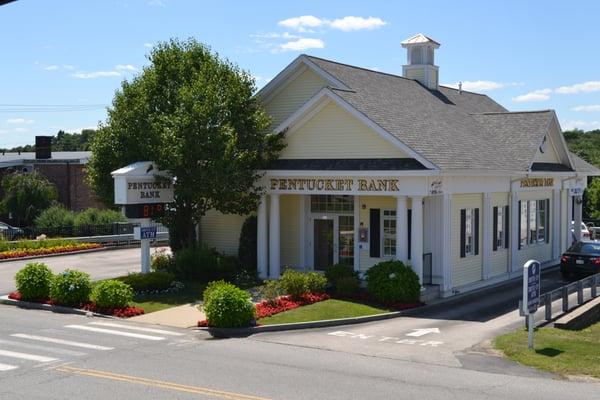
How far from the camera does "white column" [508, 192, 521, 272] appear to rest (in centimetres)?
2845

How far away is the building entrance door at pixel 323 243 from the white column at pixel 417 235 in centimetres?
444

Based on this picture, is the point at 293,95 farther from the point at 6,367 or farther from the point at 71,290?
the point at 6,367

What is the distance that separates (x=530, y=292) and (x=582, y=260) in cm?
1207

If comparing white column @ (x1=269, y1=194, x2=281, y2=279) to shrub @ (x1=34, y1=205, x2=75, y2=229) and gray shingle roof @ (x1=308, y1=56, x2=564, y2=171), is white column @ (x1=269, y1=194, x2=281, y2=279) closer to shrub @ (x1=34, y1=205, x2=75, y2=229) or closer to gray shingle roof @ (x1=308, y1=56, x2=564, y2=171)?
gray shingle roof @ (x1=308, y1=56, x2=564, y2=171)

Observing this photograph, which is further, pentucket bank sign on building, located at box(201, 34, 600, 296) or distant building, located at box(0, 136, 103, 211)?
distant building, located at box(0, 136, 103, 211)

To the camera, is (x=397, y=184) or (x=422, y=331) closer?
(x=422, y=331)

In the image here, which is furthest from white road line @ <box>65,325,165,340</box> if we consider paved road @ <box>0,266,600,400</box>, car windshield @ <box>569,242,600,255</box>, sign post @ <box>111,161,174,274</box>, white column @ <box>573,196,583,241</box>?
white column @ <box>573,196,583,241</box>

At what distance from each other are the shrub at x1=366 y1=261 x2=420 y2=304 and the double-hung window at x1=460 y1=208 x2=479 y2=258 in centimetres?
382

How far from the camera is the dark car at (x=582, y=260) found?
27.4 metres

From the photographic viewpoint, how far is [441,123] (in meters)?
28.4

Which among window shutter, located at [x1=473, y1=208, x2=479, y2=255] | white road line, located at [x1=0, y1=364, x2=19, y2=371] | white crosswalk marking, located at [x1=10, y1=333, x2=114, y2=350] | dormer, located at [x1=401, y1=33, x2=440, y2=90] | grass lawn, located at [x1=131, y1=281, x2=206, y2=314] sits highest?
dormer, located at [x1=401, y1=33, x2=440, y2=90]

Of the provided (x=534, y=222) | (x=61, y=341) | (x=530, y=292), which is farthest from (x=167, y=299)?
(x=534, y=222)

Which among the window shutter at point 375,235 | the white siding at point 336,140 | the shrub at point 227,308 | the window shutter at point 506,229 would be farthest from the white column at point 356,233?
the shrub at point 227,308

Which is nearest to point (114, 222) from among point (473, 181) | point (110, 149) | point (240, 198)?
point (110, 149)
